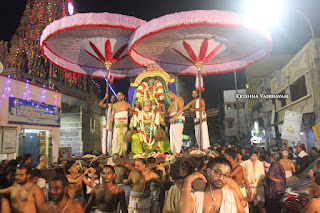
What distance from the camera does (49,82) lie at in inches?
651

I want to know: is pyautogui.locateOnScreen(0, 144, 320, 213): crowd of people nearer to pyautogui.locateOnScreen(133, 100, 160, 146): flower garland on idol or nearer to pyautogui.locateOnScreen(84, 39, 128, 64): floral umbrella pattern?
pyautogui.locateOnScreen(133, 100, 160, 146): flower garland on idol

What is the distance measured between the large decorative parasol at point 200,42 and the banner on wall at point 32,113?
5.92 m

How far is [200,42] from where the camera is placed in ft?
29.2

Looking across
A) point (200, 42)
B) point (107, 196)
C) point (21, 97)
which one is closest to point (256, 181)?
point (107, 196)

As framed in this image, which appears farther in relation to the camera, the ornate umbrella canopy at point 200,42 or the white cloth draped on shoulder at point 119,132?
the white cloth draped on shoulder at point 119,132

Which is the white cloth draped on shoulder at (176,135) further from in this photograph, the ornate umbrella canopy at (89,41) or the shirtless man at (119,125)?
the ornate umbrella canopy at (89,41)

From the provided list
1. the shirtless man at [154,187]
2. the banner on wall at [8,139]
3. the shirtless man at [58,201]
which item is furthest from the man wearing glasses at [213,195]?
the banner on wall at [8,139]

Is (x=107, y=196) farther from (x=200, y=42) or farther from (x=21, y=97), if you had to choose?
(x=21, y=97)

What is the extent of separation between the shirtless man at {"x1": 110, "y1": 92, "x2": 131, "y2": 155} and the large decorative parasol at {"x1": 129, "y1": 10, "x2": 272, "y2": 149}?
1969 millimetres

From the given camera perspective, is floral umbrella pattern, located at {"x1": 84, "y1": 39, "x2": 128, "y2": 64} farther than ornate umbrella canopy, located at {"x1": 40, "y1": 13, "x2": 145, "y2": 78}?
Yes

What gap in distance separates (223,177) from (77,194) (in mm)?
3564

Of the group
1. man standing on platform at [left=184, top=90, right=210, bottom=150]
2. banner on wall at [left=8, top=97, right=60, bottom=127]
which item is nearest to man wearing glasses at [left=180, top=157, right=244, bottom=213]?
man standing on platform at [left=184, top=90, right=210, bottom=150]

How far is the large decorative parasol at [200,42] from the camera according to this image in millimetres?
7145

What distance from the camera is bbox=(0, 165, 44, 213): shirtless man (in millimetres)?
3777
